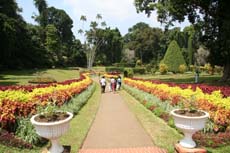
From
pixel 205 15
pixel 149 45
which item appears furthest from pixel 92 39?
pixel 205 15

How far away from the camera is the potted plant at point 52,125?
5.50 metres

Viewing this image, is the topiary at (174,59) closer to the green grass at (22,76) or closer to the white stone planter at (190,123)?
the green grass at (22,76)

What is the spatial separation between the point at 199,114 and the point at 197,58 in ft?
205

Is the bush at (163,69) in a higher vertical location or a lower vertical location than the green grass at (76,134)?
higher

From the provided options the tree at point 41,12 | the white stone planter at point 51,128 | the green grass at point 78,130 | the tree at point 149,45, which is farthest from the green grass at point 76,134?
the tree at point 41,12

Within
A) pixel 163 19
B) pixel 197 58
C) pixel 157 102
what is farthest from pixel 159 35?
pixel 157 102

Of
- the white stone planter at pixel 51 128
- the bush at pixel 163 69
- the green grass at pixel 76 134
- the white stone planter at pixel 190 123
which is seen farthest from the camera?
the bush at pixel 163 69

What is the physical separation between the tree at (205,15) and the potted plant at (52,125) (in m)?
18.9

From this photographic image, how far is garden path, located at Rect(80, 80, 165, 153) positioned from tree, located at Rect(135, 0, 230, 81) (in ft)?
47.4

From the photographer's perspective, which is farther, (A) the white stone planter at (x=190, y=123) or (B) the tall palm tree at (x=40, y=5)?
(B) the tall palm tree at (x=40, y=5)

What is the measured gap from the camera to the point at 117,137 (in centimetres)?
838

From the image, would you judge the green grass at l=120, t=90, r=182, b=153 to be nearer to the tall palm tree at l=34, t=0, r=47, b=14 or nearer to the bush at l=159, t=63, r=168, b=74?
the bush at l=159, t=63, r=168, b=74

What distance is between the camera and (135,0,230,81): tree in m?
23.4

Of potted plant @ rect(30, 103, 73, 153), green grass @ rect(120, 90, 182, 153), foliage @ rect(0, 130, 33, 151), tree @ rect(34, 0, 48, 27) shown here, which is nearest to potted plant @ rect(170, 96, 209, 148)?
green grass @ rect(120, 90, 182, 153)
